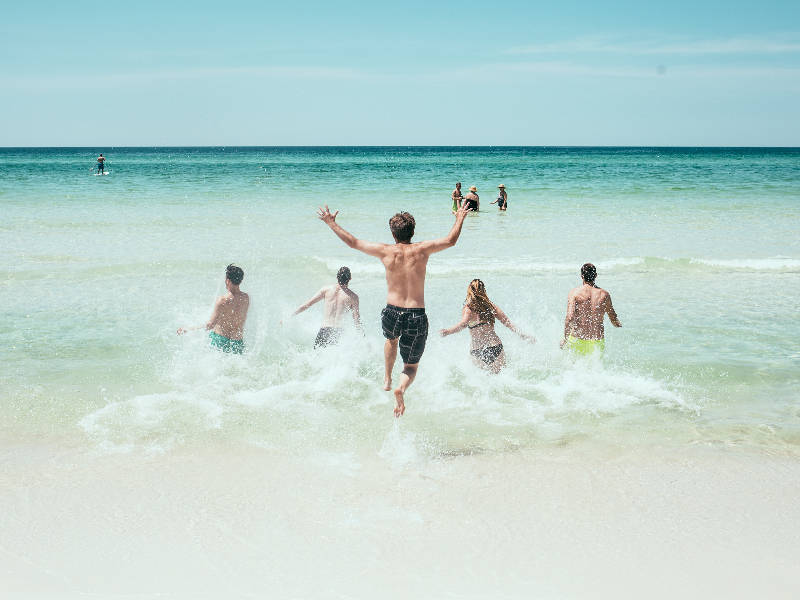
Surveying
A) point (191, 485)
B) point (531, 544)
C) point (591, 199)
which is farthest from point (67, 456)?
point (591, 199)

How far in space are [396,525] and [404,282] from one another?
1.80m

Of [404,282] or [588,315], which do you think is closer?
[404,282]

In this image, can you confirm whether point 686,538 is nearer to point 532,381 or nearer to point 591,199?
point 532,381

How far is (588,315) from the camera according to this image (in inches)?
253

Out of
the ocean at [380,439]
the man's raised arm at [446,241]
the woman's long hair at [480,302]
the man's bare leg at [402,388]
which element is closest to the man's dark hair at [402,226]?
the man's raised arm at [446,241]

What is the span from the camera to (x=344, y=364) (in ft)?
21.5

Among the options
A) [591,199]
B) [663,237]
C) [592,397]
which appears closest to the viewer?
[592,397]

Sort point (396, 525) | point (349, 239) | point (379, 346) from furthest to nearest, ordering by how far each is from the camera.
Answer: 1. point (379, 346)
2. point (349, 239)
3. point (396, 525)

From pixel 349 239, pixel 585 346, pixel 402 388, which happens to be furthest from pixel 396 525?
pixel 585 346

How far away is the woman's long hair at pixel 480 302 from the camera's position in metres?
6.23

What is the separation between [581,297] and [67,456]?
480 cm

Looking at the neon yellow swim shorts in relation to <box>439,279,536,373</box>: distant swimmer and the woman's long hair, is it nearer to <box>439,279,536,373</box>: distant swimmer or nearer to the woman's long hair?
<box>439,279,536,373</box>: distant swimmer

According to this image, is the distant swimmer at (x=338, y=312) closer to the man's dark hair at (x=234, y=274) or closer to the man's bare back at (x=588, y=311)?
the man's dark hair at (x=234, y=274)

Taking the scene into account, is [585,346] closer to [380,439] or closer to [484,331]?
[484,331]
